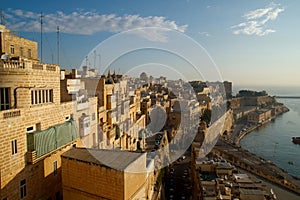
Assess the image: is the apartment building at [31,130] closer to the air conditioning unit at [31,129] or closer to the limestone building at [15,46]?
the air conditioning unit at [31,129]

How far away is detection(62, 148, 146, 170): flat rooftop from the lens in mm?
4703

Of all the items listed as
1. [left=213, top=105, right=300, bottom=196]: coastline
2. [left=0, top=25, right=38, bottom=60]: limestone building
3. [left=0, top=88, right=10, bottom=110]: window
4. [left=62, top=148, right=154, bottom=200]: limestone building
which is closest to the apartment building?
[left=0, top=88, right=10, bottom=110]: window

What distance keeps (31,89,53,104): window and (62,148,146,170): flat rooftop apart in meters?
1.36

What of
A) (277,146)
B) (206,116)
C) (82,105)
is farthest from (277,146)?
(82,105)

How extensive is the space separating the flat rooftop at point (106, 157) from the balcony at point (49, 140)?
1.66ft

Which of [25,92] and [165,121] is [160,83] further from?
[25,92]

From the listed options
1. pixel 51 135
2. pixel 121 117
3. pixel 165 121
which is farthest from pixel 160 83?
pixel 51 135

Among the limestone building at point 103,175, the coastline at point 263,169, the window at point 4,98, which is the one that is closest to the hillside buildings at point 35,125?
the window at point 4,98

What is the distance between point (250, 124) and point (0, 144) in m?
41.7

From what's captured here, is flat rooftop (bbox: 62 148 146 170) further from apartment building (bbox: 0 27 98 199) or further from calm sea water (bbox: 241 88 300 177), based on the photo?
calm sea water (bbox: 241 88 300 177)

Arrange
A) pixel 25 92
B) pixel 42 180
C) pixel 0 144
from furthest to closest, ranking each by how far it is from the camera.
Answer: pixel 42 180, pixel 25 92, pixel 0 144

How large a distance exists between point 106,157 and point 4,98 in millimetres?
2332

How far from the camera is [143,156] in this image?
521cm

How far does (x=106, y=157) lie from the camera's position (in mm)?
5062
